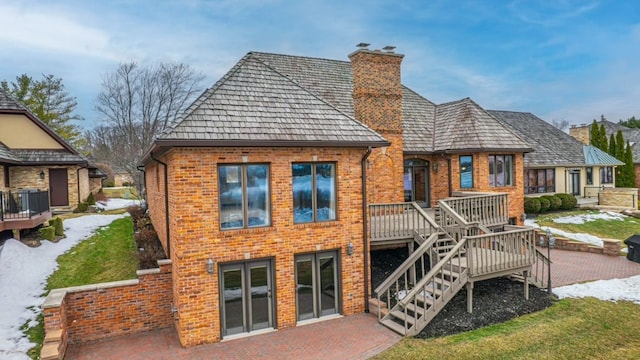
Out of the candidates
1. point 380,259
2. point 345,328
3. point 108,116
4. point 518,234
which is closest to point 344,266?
point 345,328

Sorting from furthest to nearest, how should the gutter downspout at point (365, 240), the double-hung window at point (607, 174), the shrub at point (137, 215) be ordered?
the double-hung window at point (607, 174) < the shrub at point (137, 215) < the gutter downspout at point (365, 240)

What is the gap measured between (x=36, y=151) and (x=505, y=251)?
22554mm

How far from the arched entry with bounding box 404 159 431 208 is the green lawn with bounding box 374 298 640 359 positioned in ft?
24.7

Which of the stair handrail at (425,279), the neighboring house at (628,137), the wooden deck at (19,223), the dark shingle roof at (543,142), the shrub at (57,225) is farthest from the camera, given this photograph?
the neighboring house at (628,137)

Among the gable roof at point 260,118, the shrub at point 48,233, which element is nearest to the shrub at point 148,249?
the shrub at point 48,233

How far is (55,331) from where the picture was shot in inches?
304

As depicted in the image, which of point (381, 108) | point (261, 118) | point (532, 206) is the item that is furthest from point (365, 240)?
point (532, 206)

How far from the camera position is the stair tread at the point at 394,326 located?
875 cm

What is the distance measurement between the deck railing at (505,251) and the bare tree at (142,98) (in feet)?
94.7

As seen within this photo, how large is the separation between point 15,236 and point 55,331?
7.79m

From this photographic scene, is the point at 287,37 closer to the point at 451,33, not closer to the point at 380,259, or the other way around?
the point at 451,33

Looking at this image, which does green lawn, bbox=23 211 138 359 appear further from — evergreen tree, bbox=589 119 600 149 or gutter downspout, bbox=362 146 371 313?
evergreen tree, bbox=589 119 600 149

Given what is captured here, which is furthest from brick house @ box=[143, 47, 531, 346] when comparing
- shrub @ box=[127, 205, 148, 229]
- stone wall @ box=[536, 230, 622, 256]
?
stone wall @ box=[536, 230, 622, 256]

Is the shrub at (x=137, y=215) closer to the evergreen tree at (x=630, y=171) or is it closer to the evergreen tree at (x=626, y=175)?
the evergreen tree at (x=626, y=175)
